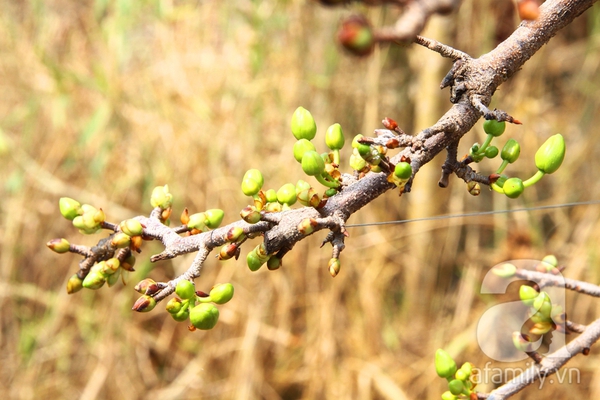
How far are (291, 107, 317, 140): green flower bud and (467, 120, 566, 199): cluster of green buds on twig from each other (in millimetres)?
189

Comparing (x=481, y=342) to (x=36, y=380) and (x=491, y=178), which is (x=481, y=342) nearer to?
(x=491, y=178)

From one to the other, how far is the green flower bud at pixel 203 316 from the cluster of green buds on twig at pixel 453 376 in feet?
1.08

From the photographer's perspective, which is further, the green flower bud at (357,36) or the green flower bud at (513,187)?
the green flower bud at (513,187)

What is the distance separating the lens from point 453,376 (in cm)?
69

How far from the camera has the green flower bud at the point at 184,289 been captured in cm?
50

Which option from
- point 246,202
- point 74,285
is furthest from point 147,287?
point 246,202

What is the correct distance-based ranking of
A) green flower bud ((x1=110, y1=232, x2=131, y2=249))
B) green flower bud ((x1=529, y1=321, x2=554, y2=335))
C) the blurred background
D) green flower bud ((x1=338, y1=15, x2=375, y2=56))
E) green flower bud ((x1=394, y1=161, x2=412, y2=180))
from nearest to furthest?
green flower bud ((x1=338, y1=15, x2=375, y2=56)) → green flower bud ((x1=394, y1=161, x2=412, y2=180)) → green flower bud ((x1=110, y1=232, x2=131, y2=249)) → green flower bud ((x1=529, y1=321, x2=554, y2=335)) → the blurred background

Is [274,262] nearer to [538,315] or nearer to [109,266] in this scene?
[109,266]

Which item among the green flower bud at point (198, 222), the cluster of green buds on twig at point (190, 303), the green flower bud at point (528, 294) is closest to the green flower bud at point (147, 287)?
the cluster of green buds on twig at point (190, 303)

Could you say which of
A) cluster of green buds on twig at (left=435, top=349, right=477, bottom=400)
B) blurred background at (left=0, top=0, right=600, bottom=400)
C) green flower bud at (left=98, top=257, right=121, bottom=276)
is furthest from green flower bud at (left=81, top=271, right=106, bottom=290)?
blurred background at (left=0, top=0, right=600, bottom=400)

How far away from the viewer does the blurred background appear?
201 centimetres

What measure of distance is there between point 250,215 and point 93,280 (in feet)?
0.71

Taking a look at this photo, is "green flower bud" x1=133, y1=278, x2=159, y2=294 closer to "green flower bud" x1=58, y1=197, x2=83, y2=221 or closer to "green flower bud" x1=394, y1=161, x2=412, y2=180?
"green flower bud" x1=58, y1=197, x2=83, y2=221

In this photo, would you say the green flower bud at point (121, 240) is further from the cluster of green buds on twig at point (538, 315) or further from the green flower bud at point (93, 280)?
the cluster of green buds on twig at point (538, 315)
